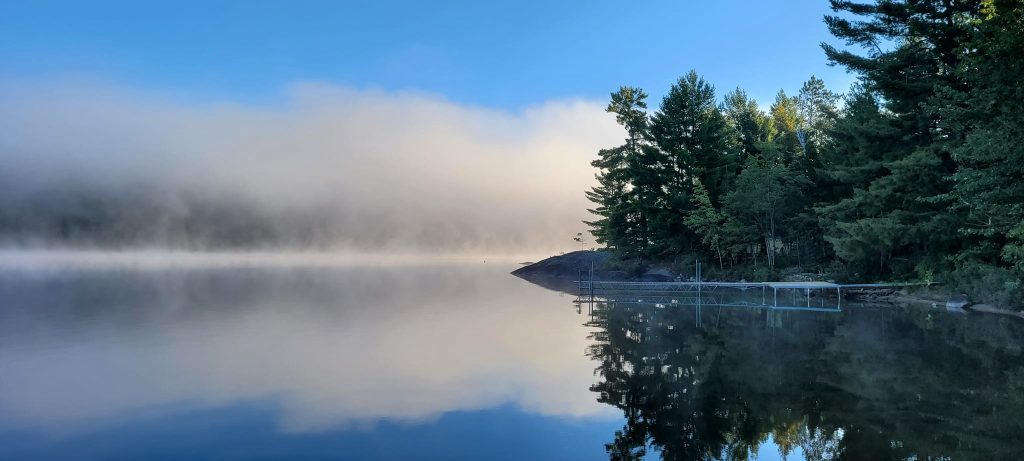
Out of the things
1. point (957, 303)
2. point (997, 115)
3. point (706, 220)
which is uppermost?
point (997, 115)

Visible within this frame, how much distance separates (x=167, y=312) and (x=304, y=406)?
19.6 metres

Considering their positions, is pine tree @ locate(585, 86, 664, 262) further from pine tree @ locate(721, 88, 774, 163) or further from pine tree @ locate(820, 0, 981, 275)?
pine tree @ locate(820, 0, 981, 275)

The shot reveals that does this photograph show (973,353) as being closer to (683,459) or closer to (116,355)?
(683,459)

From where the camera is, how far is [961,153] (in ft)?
66.9

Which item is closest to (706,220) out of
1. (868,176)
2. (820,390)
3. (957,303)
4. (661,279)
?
(661,279)

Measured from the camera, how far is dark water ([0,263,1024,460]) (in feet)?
27.0

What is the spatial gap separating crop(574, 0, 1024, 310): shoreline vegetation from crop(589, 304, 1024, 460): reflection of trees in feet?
21.4

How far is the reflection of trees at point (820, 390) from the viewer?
7.96m

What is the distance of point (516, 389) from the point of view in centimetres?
1214

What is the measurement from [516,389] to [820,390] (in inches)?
232

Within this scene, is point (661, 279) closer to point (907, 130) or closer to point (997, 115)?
point (907, 130)

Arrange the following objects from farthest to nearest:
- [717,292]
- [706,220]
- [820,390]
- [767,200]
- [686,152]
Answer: [686,152] < [706,220] < [767,200] < [717,292] < [820,390]

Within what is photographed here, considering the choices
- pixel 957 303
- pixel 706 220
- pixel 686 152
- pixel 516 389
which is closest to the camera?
pixel 516 389

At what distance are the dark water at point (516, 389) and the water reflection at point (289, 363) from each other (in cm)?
8
